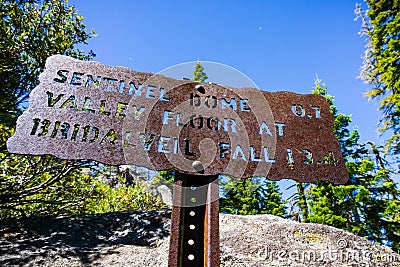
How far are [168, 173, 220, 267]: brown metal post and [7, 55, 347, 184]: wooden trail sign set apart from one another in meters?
0.07

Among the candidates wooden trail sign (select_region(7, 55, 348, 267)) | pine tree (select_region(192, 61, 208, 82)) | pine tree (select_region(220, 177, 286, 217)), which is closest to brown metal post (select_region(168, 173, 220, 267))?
wooden trail sign (select_region(7, 55, 348, 267))

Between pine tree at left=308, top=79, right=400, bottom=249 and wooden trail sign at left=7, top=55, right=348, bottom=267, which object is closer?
wooden trail sign at left=7, top=55, right=348, bottom=267

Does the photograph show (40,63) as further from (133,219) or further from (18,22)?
(133,219)

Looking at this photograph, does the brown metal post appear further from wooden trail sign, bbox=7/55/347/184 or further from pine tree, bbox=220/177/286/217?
pine tree, bbox=220/177/286/217

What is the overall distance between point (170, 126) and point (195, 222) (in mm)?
510

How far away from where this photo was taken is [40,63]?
18.2 ft

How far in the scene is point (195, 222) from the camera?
1473 millimetres

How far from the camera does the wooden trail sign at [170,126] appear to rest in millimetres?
1444

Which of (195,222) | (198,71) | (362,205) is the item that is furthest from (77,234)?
(362,205)

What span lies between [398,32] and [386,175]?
556 centimetres

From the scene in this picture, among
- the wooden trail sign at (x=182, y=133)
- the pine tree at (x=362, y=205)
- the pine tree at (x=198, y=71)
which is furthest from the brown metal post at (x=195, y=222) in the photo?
the pine tree at (x=362, y=205)

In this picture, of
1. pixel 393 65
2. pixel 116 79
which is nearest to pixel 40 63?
pixel 116 79

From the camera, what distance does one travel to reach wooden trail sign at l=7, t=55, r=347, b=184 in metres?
1.44

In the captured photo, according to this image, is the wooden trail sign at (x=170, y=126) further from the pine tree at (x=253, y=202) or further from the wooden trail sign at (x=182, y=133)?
the pine tree at (x=253, y=202)
